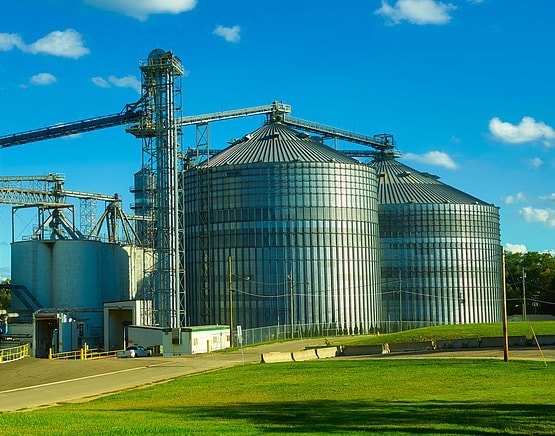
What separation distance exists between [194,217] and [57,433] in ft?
306

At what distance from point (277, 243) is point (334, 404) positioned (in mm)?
80892

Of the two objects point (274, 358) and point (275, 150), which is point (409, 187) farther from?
point (274, 358)

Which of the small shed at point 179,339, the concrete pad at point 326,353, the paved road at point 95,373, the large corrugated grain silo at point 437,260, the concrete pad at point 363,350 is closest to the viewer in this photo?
the paved road at point 95,373

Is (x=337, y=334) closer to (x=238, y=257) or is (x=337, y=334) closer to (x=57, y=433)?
(x=238, y=257)

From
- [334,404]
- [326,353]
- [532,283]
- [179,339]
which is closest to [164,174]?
[179,339]

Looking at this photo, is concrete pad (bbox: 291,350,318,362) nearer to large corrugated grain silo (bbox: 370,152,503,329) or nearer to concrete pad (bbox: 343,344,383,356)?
concrete pad (bbox: 343,344,383,356)

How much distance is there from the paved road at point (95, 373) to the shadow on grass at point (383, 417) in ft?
41.2

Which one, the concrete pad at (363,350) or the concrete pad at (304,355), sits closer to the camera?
the concrete pad at (304,355)

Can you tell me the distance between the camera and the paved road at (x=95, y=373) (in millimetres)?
44656

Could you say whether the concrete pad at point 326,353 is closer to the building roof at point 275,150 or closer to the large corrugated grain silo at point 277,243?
the large corrugated grain silo at point 277,243

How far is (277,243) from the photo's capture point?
113000 millimetres

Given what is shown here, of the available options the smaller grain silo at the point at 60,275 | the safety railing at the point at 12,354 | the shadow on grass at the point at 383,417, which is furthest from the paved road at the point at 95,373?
the smaller grain silo at the point at 60,275

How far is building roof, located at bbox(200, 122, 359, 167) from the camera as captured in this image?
4643 inches

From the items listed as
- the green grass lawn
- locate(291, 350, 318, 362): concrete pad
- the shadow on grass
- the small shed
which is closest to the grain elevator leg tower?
the small shed
